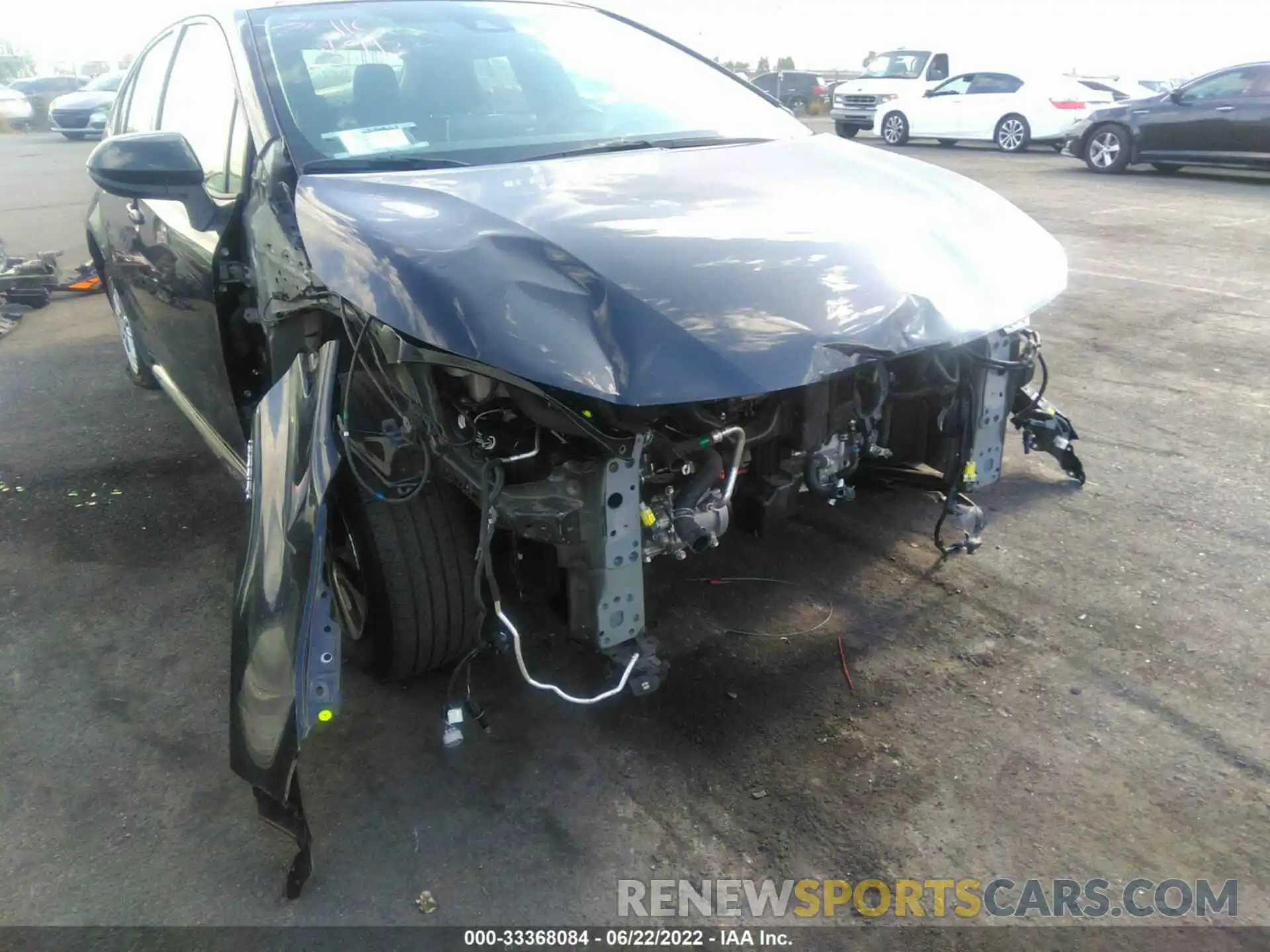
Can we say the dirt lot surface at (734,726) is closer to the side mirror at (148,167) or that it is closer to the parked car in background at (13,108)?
the side mirror at (148,167)

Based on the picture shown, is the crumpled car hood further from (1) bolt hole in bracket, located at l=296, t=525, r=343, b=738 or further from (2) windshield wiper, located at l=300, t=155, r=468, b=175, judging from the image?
(1) bolt hole in bracket, located at l=296, t=525, r=343, b=738

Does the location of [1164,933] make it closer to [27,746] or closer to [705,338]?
[705,338]

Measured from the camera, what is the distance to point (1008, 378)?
9.59 ft

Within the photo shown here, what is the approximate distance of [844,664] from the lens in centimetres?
279

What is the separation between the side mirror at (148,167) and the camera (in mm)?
2617

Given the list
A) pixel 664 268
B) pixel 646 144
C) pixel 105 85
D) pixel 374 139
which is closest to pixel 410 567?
pixel 664 268

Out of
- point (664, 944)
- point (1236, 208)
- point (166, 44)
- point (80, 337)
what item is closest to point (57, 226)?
point (80, 337)

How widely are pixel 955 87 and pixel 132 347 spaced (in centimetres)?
1540

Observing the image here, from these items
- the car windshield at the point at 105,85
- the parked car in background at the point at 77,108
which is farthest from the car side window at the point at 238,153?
the car windshield at the point at 105,85

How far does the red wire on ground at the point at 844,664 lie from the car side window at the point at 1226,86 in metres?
11.8

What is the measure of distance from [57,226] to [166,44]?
818 centimetres

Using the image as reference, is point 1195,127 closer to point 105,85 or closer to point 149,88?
point 149,88

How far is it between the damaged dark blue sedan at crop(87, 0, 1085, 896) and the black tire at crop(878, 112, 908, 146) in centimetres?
1530

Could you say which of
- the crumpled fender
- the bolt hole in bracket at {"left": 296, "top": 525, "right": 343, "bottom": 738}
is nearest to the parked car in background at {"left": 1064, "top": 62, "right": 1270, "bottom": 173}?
the crumpled fender
